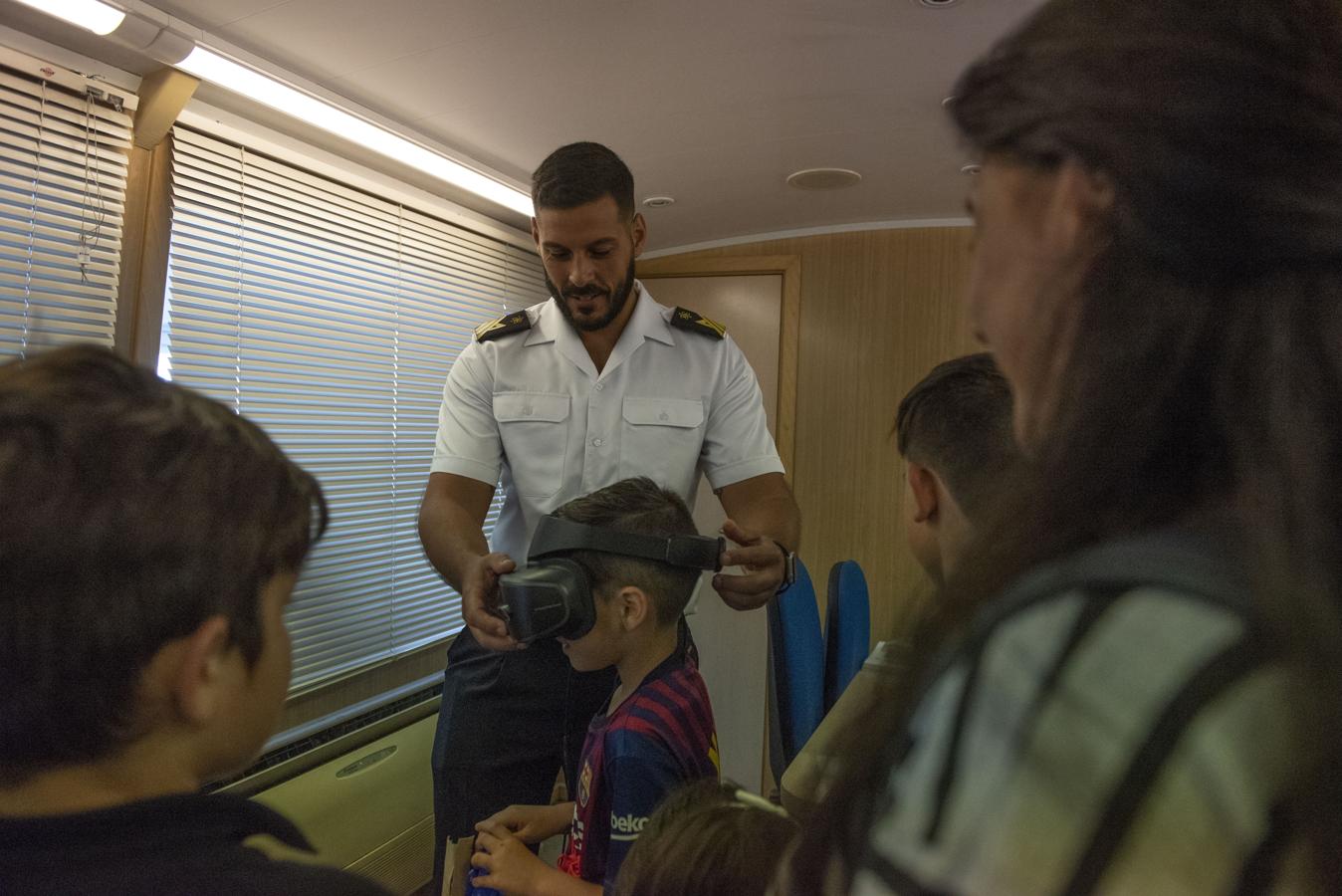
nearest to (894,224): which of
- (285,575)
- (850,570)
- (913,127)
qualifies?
(913,127)

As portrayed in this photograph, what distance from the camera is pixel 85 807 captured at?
0.60 m

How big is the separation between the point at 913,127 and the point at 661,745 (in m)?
1.74

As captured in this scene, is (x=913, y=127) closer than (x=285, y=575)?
No

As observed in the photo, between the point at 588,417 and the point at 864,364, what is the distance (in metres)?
1.67

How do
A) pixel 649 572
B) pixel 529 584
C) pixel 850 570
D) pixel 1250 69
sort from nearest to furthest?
pixel 1250 69
pixel 529 584
pixel 649 572
pixel 850 570

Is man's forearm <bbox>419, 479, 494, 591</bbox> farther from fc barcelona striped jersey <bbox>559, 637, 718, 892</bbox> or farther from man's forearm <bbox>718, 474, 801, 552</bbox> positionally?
man's forearm <bbox>718, 474, 801, 552</bbox>

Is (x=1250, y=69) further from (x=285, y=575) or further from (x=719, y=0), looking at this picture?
(x=719, y=0)

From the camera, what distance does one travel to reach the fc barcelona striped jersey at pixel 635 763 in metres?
1.19

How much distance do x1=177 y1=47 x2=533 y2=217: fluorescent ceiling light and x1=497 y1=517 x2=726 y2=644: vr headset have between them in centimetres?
117

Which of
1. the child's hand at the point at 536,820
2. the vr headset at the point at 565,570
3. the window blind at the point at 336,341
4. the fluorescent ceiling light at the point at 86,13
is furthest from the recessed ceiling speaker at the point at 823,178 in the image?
the child's hand at the point at 536,820

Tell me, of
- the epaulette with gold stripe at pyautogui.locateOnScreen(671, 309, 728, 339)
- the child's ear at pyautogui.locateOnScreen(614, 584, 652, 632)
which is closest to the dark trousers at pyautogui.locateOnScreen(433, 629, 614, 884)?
the child's ear at pyautogui.locateOnScreen(614, 584, 652, 632)

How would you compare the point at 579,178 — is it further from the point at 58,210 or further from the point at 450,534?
the point at 58,210

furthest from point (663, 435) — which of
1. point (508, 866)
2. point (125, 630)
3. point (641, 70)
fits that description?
point (125, 630)

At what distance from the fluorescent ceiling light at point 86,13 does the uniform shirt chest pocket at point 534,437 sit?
0.96m
